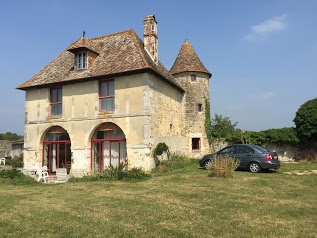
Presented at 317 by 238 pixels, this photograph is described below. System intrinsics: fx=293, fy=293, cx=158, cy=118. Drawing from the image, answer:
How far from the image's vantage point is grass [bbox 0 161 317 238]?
552 cm

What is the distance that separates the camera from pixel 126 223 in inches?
238

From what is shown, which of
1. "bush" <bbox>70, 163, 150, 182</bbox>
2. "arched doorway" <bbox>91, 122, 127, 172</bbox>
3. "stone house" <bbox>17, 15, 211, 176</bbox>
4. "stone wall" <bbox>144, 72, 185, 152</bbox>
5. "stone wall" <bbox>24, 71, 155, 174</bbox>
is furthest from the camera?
"arched doorway" <bbox>91, 122, 127, 172</bbox>

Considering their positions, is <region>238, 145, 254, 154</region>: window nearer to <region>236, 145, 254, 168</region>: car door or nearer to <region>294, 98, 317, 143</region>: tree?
<region>236, 145, 254, 168</region>: car door

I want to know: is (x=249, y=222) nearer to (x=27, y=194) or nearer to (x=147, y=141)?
(x=27, y=194)

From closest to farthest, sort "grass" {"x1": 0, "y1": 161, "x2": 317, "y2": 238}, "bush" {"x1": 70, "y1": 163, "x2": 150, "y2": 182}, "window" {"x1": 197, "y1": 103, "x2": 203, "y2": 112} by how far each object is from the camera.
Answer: "grass" {"x1": 0, "y1": 161, "x2": 317, "y2": 238} < "bush" {"x1": 70, "y1": 163, "x2": 150, "y2": 182} < "window" {"x1": 197, "y1": 103, "x2": 203, "y2": 112}

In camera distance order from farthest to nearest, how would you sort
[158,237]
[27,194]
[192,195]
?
[27,194], [192,195], [158,237]

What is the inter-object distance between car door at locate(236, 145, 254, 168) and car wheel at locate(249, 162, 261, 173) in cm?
19

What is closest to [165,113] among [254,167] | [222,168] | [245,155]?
[245,155]

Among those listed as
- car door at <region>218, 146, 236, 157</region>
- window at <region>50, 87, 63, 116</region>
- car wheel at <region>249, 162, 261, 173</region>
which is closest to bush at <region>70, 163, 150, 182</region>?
car door at <region>218, 146, 236, 157</region>

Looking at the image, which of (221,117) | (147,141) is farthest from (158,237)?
(221,117)

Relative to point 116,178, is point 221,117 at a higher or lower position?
higher

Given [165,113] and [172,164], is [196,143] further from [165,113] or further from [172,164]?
[172,164]

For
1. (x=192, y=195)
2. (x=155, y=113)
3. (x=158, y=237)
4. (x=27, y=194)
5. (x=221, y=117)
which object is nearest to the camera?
(x=158, y=237)

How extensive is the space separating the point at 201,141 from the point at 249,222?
628 inches
